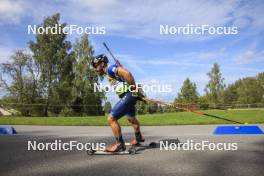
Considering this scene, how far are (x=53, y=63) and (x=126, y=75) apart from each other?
50.8 m

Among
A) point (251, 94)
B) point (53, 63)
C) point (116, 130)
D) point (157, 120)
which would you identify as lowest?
point (157, 120)

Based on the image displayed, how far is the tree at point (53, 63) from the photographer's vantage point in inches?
2186

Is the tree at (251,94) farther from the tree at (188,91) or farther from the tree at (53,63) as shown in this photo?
the tree at (53,63)

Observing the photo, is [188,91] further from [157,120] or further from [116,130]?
[116,130]

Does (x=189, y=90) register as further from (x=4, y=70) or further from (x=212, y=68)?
(x=4, y=70)

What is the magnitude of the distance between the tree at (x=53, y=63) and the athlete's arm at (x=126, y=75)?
4822 centimetres

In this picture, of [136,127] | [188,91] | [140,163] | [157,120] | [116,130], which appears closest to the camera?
[140,163]

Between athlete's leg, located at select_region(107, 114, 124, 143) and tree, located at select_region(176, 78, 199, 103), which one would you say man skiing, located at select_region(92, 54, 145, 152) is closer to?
athlete's leg, located at select_region(107, 114, 124, 143)

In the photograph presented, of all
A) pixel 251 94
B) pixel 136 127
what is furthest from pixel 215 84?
pixel 136 127

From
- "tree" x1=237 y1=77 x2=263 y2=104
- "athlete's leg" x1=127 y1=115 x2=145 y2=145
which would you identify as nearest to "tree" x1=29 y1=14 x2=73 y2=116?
"athlete's leg" x1=127 y1=115 x2=145 y2=145

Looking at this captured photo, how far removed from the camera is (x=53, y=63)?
56.6 meters

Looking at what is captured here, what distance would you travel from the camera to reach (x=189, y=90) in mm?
77062

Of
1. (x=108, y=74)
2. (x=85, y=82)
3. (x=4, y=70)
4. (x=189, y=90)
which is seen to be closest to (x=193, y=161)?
(x=108, y=74)

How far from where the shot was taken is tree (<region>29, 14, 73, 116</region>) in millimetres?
55531
